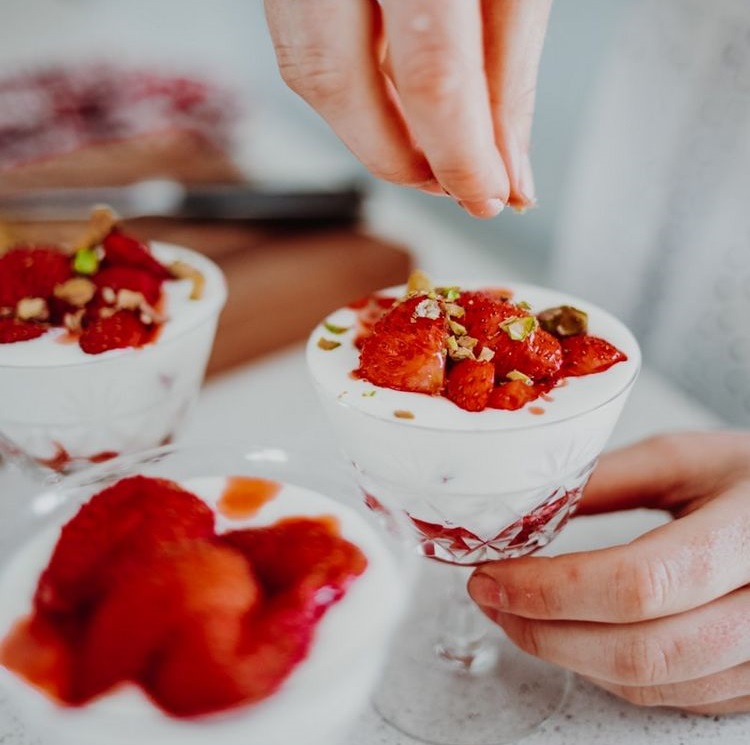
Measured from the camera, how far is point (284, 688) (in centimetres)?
43

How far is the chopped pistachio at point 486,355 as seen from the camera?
Result: 61 centimetres

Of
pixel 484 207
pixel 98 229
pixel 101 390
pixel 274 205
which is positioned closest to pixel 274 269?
pixel 274 205

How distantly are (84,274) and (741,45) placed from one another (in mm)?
833

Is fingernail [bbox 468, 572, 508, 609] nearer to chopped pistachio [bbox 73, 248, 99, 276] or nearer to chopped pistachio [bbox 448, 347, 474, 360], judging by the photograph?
Answer: chopped pistachio [bbox 448, 347, 474, 360]

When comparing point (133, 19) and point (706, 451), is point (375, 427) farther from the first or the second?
point (133, 19)

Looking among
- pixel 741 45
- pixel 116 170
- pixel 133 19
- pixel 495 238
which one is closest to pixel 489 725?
pixel 741 45

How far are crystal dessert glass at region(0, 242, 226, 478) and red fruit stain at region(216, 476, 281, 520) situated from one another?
187 mm

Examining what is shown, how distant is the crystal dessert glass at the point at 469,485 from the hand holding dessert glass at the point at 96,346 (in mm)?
152

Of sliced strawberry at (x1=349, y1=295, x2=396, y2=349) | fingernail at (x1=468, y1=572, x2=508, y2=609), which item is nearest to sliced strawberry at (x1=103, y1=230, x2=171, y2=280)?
sliced strawberry at (x1=349, y1=295, x2=396, y2=349)

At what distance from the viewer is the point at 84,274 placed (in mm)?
771

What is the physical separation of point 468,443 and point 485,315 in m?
0.12

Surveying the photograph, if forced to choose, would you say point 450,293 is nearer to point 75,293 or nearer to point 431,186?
point 431,186

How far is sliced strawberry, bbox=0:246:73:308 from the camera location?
750 mm

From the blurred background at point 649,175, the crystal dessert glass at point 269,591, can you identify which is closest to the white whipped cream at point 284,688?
the crystal dessert glass at point 269,591
